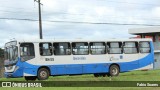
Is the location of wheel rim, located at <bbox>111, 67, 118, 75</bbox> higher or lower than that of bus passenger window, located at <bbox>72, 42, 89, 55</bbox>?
lower

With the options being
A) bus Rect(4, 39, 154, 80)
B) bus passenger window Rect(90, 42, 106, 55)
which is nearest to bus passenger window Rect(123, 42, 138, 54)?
bus Rect(4, 39, 154, 80)

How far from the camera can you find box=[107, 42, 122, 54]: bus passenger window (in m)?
30.8

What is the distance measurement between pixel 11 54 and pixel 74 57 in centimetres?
422

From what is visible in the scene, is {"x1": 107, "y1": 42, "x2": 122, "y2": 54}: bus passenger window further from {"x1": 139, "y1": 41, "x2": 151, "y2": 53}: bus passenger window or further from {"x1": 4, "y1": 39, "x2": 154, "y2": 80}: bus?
{"x1": 139, "y1": 41, "x2": 151, "y2": 53}: bus passenger window

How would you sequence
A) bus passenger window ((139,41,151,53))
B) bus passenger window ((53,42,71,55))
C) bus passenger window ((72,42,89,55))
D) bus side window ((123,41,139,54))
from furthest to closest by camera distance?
bus passenger window ((139,41,151,53)), bus side window ((123,41,139,54)), bus passenger window ((72,42,89,55)), bus passenger window ((53,42,71,55))

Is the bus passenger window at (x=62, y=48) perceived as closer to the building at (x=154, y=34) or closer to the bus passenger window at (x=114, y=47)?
the bus passenger window at (x=114, y=47)

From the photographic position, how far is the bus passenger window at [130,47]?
3144cm

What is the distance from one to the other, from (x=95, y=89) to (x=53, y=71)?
413 inches

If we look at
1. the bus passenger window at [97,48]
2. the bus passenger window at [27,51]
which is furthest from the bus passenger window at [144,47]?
the bus passenger window at [27,51]

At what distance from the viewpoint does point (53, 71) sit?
2862 cm

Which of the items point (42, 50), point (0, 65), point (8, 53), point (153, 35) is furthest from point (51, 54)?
point (153, 35)

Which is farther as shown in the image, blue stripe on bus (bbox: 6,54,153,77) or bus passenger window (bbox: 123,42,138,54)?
bus passenger window (bbox: 123,42,138,54)

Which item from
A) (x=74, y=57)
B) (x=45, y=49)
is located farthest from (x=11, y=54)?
(x=74, y=57)

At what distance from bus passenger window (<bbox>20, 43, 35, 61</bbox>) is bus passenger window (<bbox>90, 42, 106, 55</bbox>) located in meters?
4.43
